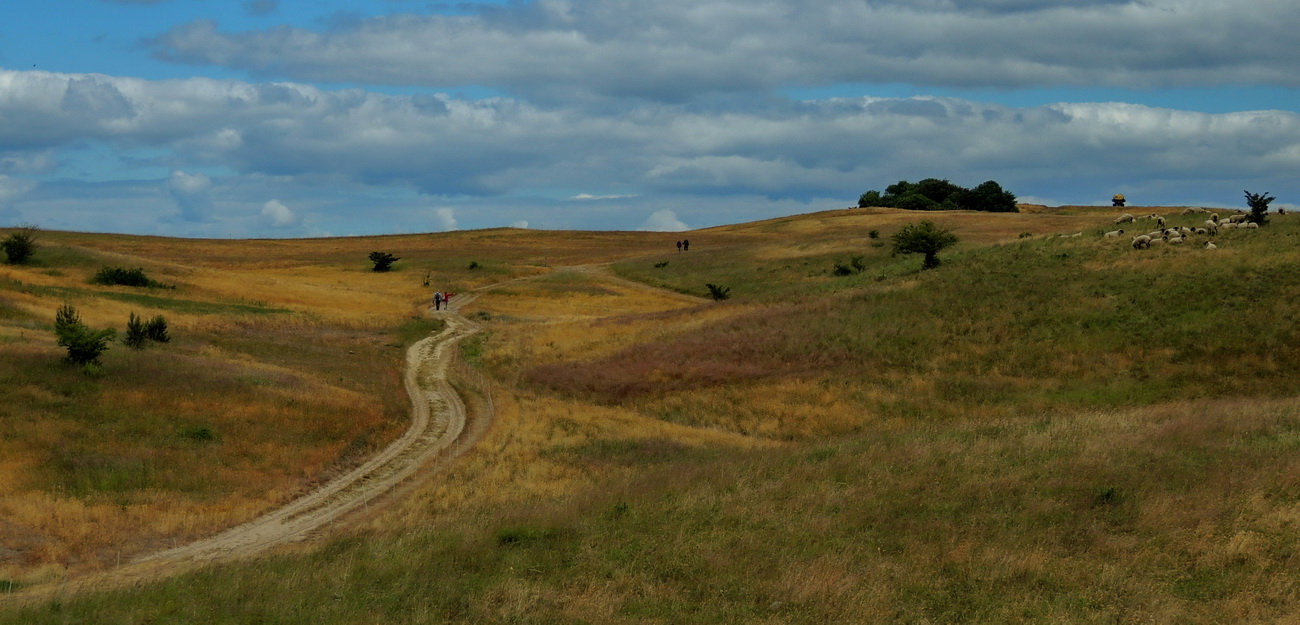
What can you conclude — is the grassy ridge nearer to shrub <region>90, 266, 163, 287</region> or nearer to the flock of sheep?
the flock of sheep

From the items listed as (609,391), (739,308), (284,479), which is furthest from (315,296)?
(284,479)

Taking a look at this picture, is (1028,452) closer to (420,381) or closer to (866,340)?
(866,340)

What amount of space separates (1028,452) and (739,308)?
35.5 m

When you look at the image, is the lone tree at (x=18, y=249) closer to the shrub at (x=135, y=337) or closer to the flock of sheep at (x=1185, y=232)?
the shrub at (x=135, y=337)

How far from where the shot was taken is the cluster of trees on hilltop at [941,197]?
6009 inches

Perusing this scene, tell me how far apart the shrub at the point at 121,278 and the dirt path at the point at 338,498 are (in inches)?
1418

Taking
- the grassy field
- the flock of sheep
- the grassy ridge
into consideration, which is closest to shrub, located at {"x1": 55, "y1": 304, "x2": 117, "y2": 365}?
the grassy field

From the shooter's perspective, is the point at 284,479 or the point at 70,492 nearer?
the point at 70,492

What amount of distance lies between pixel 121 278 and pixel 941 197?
137119 mm

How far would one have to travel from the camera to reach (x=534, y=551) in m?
14.3

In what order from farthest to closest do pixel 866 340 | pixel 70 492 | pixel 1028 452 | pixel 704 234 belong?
1. pixel 704 234
2. pixel 866 340
3. pixel 70 492
4. pixel 1028 452

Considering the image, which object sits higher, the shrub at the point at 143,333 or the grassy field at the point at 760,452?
the shrub at the point at 143,333

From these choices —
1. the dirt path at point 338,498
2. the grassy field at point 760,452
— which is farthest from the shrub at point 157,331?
the dirt path at point 338,498

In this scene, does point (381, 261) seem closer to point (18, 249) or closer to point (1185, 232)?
point (18, 249)
